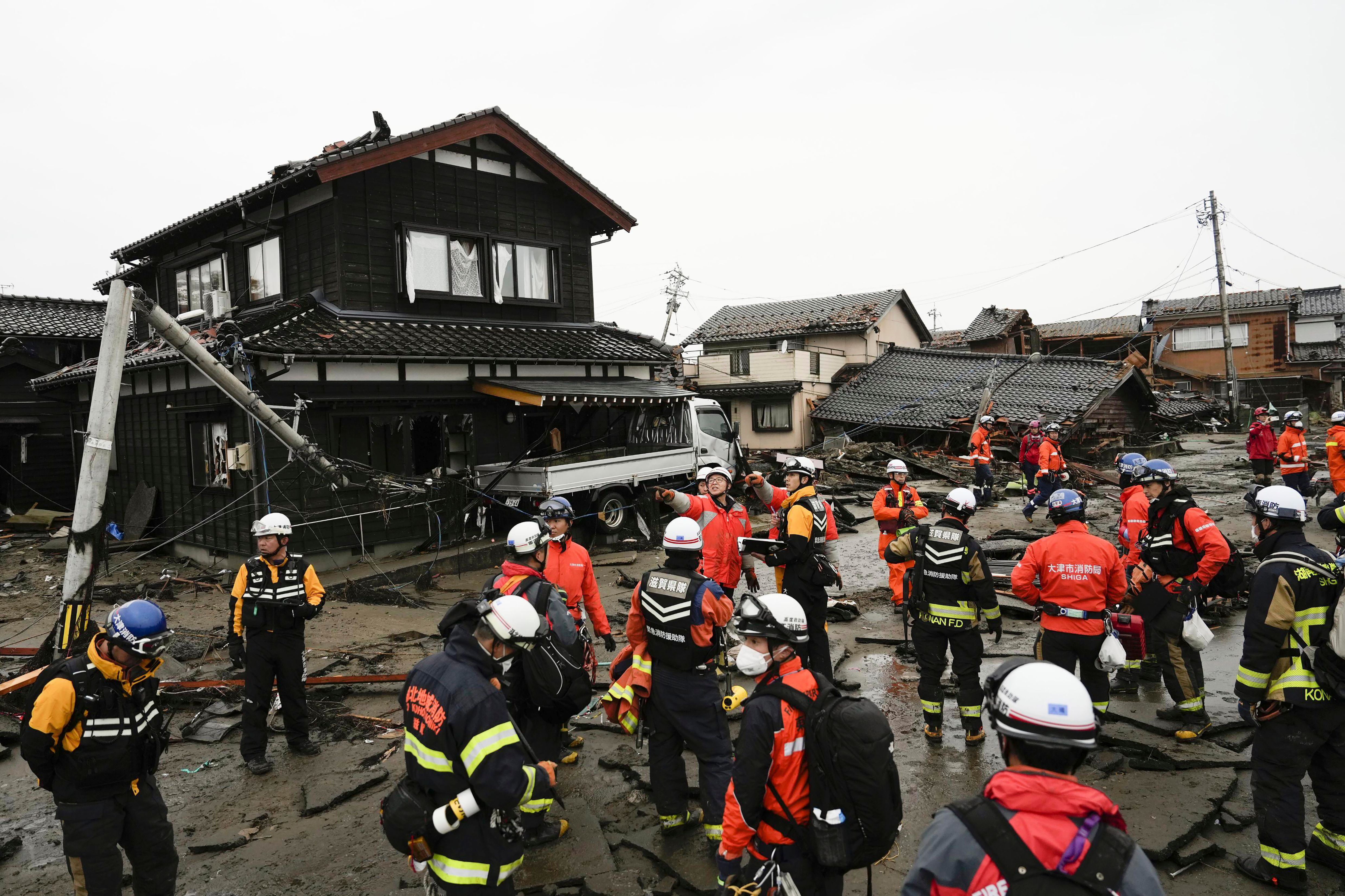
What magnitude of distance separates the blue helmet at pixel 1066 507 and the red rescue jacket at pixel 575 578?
352 centimetres

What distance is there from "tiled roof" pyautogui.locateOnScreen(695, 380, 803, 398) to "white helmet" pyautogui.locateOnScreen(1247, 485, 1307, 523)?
23.9m

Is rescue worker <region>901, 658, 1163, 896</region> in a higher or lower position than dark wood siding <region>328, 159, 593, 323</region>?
lower

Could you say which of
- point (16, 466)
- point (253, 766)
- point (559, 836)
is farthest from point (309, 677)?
point (16, 466)

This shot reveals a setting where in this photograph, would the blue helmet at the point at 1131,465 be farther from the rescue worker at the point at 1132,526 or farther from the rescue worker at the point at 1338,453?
the rescue worker at the point at 1338,453

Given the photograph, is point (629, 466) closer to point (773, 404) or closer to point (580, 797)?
point (580, 797)

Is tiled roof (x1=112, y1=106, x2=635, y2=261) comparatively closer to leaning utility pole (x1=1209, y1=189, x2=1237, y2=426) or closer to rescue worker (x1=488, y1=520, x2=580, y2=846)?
rescue worker (x1=488, y1=520, x2=580, y2=846)

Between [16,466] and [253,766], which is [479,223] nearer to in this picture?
[253,766]

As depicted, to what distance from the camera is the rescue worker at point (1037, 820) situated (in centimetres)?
188

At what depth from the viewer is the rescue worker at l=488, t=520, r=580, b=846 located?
456 cm

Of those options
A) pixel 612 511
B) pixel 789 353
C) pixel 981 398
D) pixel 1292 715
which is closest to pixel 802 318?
pixel 789 353

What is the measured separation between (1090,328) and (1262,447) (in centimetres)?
3224

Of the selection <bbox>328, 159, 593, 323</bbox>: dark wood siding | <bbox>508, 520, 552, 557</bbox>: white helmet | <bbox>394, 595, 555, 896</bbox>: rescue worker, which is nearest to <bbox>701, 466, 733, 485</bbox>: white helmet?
<bbox>508, 520, 552, 557</bbox>: white helmet

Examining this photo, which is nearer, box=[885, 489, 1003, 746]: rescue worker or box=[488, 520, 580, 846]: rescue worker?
box=[488, 520, 580, 846]: rescue worker

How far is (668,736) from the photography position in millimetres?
4422
